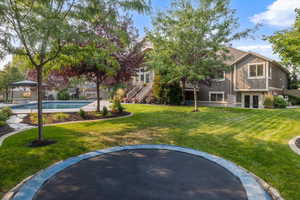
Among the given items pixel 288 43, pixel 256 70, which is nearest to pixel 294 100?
pixel 256 70

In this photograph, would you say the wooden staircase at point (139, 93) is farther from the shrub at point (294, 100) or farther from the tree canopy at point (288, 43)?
the shrub at point (294, 100)

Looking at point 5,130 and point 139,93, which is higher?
point 139,93

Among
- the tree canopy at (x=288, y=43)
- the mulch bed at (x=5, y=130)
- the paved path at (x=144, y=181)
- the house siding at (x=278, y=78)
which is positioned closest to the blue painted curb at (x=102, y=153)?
the paved path at (x=144, y=181)

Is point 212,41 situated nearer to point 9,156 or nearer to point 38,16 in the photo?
point 38,16

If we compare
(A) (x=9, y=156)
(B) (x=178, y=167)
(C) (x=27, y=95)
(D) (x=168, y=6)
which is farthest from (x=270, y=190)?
(C) (x=27, y=95)

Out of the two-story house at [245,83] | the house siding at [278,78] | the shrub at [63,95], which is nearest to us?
the two-story house at [245,83]

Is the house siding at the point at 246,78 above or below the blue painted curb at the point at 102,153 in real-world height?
above

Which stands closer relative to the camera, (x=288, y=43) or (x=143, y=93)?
(x=288, y=43)

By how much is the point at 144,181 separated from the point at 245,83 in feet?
59.4

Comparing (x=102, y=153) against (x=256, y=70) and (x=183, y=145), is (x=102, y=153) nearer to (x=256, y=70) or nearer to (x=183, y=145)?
(x=183, y=145)

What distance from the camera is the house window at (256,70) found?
1667 cm

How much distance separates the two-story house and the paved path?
13.8 metres

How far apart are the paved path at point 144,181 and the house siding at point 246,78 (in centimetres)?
1633

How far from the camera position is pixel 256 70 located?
55.6 ft
